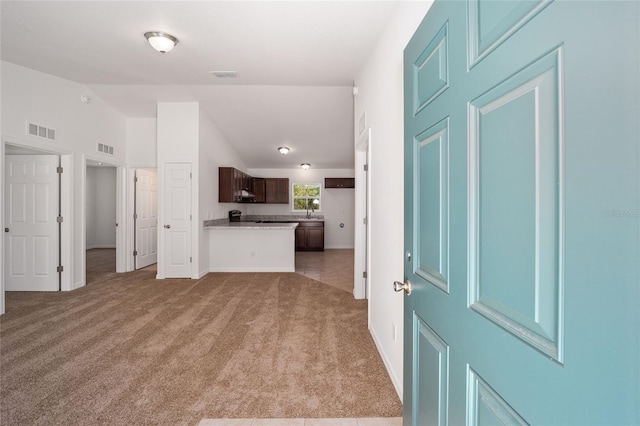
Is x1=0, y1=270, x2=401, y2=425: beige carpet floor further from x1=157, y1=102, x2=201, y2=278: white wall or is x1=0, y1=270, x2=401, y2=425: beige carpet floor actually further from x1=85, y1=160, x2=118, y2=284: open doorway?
x1=85, y1=160, x2=118, y2=284: open doorway

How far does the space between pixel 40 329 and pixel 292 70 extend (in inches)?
160

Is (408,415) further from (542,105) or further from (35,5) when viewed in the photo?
(35,5)

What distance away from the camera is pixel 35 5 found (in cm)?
259

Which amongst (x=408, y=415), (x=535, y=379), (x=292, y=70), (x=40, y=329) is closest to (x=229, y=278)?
(x=40, y=329)

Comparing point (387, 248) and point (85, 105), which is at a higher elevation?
point (85, 105)


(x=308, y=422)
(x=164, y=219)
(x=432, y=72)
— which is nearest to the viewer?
(x=432, y=72)

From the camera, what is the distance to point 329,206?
378 inches

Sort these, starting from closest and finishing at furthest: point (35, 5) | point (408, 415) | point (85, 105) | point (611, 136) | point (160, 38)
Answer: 1. point (611, 136)
2. point (408, 415)
3. point (35, 5)
4. point (160, 38)
5. point (85, 105)

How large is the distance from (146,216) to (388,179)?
18.6 ft

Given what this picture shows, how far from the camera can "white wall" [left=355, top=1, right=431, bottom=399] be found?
6.67ft

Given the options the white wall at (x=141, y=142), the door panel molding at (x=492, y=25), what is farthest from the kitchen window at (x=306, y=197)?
the door panel molding at (x=492, y=25)

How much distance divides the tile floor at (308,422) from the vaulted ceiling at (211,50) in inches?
118

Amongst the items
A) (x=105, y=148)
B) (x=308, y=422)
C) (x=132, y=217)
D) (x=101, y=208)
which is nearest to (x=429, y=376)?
(x=308, y=422)

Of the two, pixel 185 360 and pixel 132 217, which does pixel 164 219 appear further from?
pixel 185 360
